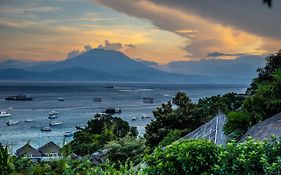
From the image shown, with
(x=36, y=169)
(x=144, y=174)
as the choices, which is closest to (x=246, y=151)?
(x=144, y=174)

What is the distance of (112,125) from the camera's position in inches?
1666

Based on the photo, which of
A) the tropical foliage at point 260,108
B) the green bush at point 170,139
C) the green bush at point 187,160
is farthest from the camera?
the green bush at point 170,139

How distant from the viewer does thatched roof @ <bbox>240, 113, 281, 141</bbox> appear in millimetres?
8602

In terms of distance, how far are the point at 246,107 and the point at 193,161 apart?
4.75 metres

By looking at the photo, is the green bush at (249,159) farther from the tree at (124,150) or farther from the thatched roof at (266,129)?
the tree at (124,150)

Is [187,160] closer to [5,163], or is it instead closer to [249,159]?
[249,159]

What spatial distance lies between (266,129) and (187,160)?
3362mm

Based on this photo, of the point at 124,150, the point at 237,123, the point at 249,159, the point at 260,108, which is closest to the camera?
the point at 249,159

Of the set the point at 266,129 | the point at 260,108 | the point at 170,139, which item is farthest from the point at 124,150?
the point at 266,129

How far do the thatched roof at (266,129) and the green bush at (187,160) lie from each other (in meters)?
2.33

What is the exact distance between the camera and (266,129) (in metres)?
9.07

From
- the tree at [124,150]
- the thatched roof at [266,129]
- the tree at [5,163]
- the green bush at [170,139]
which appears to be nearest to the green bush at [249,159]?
the thatched roof at [266,129]

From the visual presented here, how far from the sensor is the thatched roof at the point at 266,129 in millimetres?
8602

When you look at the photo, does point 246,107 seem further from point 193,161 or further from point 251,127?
point 193,161
